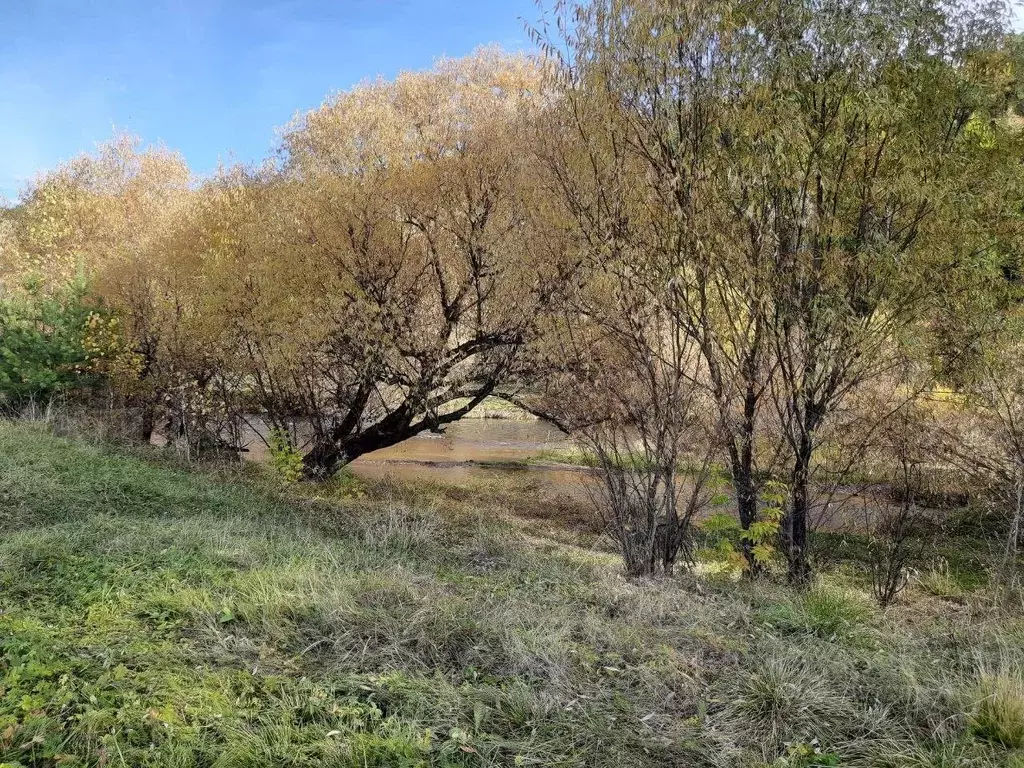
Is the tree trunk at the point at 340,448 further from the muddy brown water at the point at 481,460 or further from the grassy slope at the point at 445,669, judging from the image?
the grassy slope at the point at 445,669

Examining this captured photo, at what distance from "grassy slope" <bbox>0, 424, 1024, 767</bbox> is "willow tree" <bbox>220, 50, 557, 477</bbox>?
536cm

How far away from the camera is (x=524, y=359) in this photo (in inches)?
→ 402

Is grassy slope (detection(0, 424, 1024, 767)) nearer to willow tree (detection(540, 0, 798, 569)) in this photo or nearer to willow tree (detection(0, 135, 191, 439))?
willow tree (detection(540, 0, 798, 569))

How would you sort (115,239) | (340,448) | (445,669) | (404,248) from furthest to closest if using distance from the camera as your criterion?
(115,239) → (340,448) → (404,248) → (445,669)

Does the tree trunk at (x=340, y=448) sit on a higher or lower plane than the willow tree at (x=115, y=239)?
lower

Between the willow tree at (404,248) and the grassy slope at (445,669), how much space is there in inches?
211

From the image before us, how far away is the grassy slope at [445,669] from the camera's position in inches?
101

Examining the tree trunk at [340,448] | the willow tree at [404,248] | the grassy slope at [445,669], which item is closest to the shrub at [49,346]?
the willow tree at [404,248]

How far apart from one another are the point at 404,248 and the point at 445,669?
7929 mm

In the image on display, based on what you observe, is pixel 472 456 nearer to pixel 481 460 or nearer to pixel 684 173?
pixel 481 460

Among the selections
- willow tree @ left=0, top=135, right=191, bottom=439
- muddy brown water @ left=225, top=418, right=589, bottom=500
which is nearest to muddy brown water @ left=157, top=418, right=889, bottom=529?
muddy brown water @ left=225, top=418, right=589, bottom=500

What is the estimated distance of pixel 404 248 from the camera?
10180mm

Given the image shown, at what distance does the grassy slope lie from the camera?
2.57m

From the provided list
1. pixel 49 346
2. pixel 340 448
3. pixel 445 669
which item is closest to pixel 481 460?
pixel 340 448
